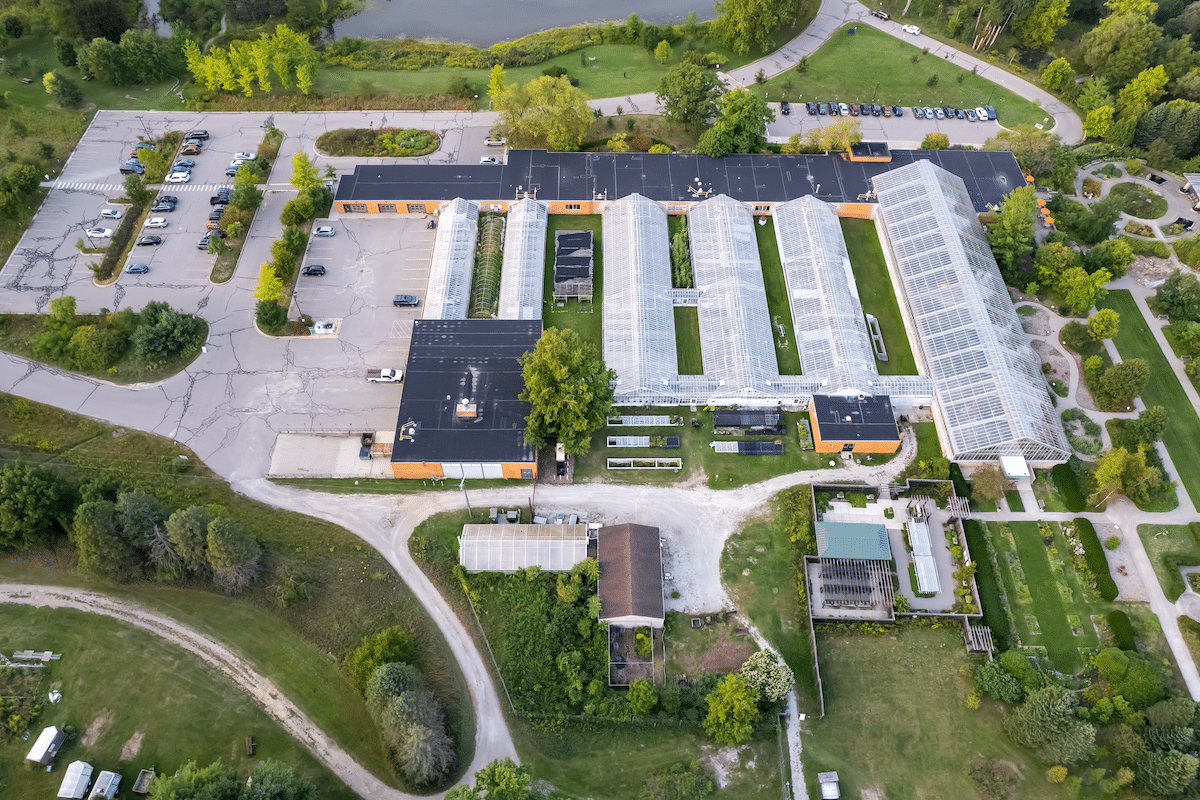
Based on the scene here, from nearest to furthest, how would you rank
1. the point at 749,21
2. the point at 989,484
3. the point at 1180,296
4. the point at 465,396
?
the point at 989,484, the point at 465,396, the point at 1180,296, the point at 749,21

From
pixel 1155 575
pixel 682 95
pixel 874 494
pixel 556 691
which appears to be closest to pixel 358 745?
pixel 556 691

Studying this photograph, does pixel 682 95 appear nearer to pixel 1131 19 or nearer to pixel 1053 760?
pixel 1131 19

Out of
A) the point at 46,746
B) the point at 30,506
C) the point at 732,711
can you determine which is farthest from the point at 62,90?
the point at 732,711

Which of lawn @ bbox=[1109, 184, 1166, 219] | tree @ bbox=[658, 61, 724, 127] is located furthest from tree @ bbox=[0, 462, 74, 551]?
lawn @ bbox=[1109, 184, 1166, 219]

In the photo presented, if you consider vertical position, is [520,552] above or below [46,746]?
above

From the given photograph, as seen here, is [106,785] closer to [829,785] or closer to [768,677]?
[768,677]

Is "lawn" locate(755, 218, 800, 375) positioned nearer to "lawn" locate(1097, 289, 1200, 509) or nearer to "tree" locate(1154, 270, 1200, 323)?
"lawn" locate(1097, 289, 1200, 509)

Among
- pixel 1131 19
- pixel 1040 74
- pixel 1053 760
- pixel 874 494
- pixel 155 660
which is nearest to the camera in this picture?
pixel 1053 760
